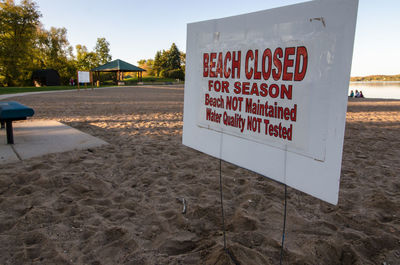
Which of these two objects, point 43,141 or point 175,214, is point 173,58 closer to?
point 43,141

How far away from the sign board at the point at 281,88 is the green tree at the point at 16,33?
3845 centimetres

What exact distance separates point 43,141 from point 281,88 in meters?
4.79

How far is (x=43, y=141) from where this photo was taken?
490 centimetres

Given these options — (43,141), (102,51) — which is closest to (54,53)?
(102,51)

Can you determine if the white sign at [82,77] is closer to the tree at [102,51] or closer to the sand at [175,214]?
the sand at [175,214]

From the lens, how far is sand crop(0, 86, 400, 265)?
6.79 ft

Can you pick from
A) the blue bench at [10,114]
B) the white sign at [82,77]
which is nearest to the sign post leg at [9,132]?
the blue bench at [10,114]

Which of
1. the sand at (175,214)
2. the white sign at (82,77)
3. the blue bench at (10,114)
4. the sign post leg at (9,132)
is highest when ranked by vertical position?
the white sign at (82,77)

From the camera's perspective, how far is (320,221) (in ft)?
8.54

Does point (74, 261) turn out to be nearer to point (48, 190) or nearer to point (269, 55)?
point (48, 190)

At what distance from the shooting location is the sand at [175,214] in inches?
81.4

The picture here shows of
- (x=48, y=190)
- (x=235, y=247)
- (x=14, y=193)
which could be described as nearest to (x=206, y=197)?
(x=235, y=247)

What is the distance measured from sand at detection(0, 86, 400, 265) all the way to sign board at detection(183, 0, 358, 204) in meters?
0.86

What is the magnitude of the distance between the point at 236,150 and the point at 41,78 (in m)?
49.4
